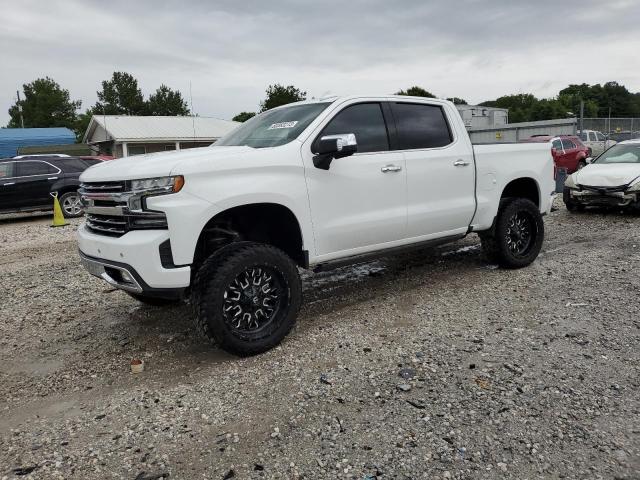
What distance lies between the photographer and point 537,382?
339cm

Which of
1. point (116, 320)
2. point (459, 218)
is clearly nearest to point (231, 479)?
point (116, 320)

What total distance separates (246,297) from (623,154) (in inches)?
395

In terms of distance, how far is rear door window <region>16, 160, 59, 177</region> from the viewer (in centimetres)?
1241

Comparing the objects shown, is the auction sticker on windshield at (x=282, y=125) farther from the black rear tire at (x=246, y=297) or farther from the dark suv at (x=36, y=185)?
the dark suv at (x=36, y=185)

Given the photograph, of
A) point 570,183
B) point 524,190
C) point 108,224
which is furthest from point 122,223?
point 570,183

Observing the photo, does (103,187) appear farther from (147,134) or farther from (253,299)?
(147,134)

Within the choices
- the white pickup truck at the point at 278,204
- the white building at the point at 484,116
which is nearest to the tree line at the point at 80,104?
the white building at the point at 484,116

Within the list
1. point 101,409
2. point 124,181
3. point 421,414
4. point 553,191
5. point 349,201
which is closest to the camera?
point 421,414

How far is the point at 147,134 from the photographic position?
3272 cm

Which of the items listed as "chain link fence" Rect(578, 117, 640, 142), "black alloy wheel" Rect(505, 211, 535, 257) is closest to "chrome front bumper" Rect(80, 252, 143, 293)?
"black alloy wheel" Rect(505, 211, 535, 257)

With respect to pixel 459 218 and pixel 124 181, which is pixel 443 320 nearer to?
pixel 459 218

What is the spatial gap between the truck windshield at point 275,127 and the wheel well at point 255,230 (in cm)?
58

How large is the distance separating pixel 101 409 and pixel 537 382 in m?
2.88

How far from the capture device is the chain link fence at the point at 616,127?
2853cm
